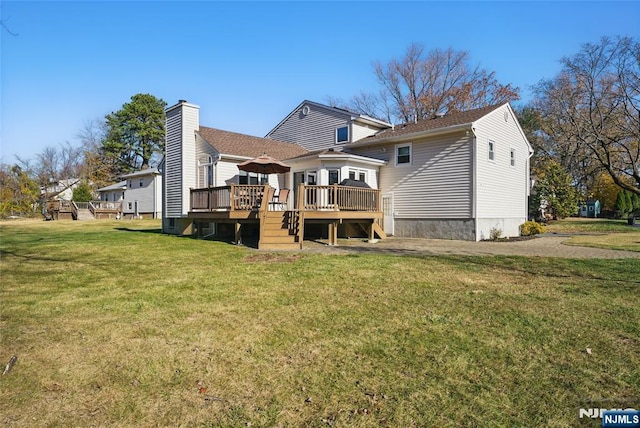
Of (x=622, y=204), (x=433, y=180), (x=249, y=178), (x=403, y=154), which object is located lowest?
(x=622, y=204)

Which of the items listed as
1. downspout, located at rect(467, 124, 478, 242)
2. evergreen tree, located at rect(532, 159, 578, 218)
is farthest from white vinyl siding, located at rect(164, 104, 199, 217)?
evergreen tree, located at rect(532, 159, 578, 218)

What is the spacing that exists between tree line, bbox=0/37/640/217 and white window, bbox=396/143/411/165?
9.26 metres

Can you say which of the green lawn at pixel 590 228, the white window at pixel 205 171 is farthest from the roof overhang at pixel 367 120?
the green lawn at pixel 590 228

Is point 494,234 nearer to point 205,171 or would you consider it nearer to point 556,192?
point 205,171

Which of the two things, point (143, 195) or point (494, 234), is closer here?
point (494, 234)

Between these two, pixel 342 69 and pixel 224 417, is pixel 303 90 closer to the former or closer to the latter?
pixel 342 69

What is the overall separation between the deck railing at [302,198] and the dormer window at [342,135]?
5336 mm

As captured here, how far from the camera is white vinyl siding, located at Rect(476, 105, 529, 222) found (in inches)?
621

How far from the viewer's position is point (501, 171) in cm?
1750

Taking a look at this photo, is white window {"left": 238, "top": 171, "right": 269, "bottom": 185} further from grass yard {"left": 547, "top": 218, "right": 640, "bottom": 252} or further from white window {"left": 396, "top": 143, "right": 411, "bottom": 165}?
grass yard {"left": 547, "top": 218, "right": 640, "bottom": 252}

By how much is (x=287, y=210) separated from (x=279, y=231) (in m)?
1.02

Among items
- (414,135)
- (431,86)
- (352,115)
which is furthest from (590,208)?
(414,135)

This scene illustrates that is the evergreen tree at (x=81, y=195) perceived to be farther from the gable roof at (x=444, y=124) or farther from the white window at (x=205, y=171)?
the gable roof at (x=444, y=124)

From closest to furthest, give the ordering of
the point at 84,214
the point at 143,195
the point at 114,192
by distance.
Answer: the point at 84,214, the point at 143,195, the point at 114,192
